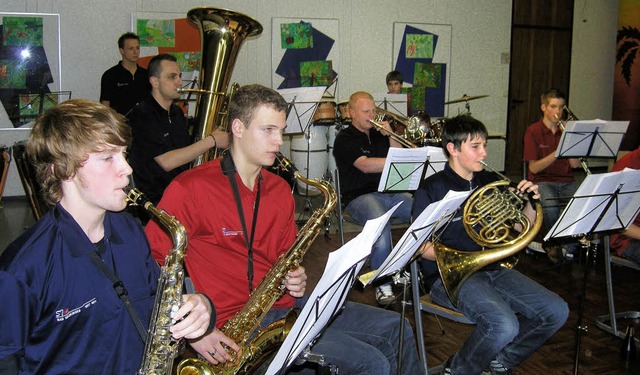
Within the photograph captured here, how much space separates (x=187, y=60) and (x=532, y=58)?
672cm

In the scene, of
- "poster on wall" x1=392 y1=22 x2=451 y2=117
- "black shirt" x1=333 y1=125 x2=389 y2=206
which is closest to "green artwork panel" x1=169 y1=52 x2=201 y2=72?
"poster on wall" x1=392 y1=22 x2=451 y2=117

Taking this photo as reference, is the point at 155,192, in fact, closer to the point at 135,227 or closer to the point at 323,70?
the point at 135,227

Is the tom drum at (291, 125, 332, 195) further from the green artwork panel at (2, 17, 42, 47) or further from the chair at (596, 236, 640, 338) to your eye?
the chair at (596, 236, 640, 338)

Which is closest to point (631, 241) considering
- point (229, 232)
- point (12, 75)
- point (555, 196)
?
point (555, 196)

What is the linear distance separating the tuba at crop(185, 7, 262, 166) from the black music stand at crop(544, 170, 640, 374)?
266cm

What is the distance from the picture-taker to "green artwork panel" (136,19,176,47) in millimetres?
8523

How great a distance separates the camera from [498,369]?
3447mm

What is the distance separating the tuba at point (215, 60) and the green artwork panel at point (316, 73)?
15.5 feet

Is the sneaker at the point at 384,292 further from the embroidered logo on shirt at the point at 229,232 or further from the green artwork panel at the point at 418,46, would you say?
the green artwork panel at the point at 418,46

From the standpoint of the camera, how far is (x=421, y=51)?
34.2 feet

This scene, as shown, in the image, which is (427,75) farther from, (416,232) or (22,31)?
(416,232)

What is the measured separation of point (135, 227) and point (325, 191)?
1354 millimetres

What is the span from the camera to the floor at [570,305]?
3840mm

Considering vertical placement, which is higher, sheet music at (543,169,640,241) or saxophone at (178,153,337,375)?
sheet music at (543,169,640,241)
